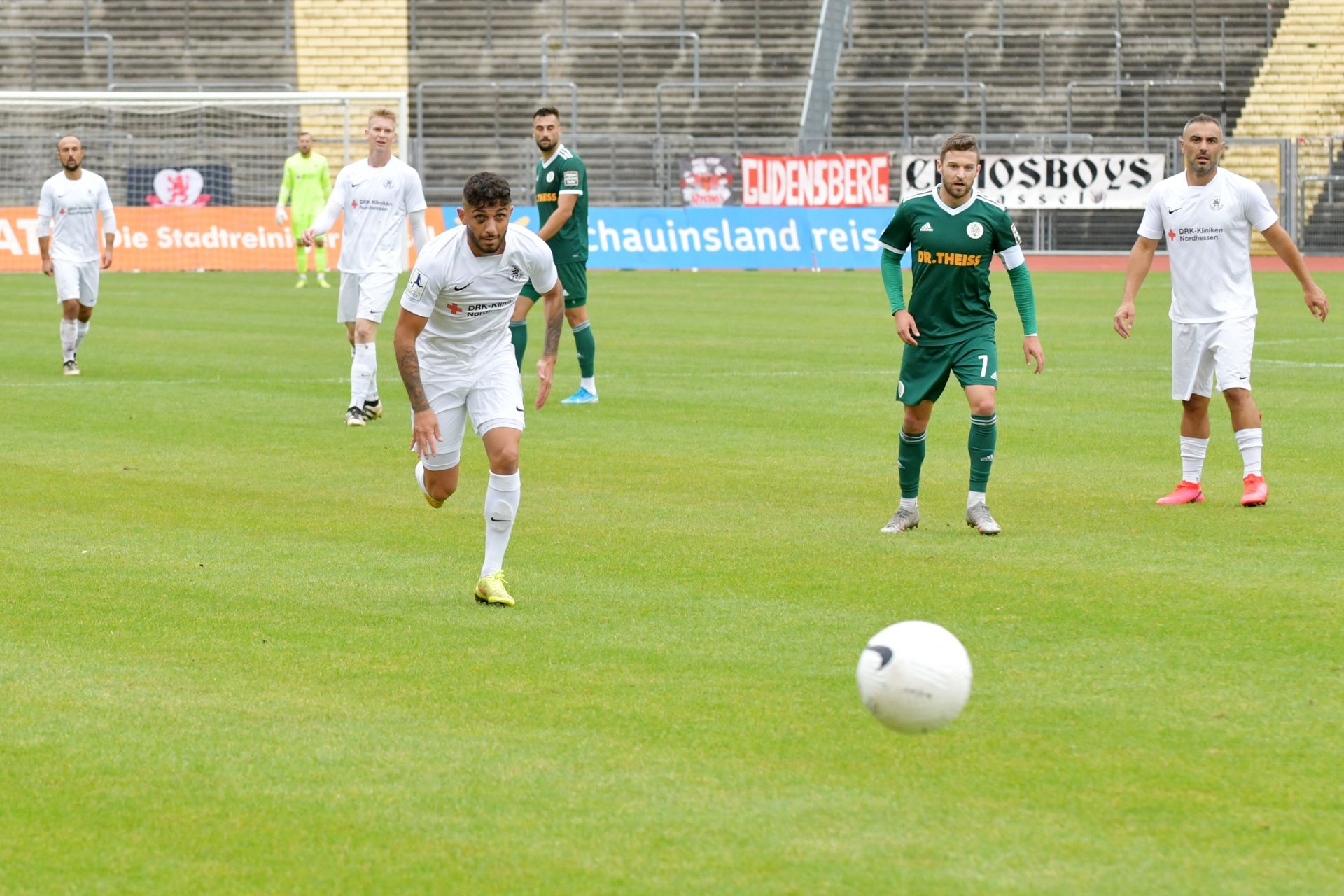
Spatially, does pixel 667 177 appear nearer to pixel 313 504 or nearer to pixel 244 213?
pixel 244 213

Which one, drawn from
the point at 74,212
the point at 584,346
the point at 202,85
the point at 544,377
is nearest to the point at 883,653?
the point at 544,377

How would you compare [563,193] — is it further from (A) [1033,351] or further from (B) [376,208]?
(A) [1033,351]

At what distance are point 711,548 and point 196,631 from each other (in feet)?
9.53

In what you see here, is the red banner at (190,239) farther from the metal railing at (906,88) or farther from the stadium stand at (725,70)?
the metal railing at (906,88)

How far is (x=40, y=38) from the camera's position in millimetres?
46406

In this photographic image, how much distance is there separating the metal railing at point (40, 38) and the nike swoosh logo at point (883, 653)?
42.2 meters

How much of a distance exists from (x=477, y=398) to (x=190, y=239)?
28.8 metres

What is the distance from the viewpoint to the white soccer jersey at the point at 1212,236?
11094 mm

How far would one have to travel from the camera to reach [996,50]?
4550 centimetres

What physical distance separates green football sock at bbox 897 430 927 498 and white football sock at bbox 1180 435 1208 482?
1.91m

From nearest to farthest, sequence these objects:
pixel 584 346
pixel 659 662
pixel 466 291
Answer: pixel 659 662 < pixel 466 291 < pixel 584 346

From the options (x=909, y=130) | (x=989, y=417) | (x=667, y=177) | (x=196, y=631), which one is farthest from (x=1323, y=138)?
(x=196, y=631)

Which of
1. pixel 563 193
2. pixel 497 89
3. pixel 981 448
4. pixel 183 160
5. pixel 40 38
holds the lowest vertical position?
pixel 981 448

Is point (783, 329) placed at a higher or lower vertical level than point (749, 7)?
lower
